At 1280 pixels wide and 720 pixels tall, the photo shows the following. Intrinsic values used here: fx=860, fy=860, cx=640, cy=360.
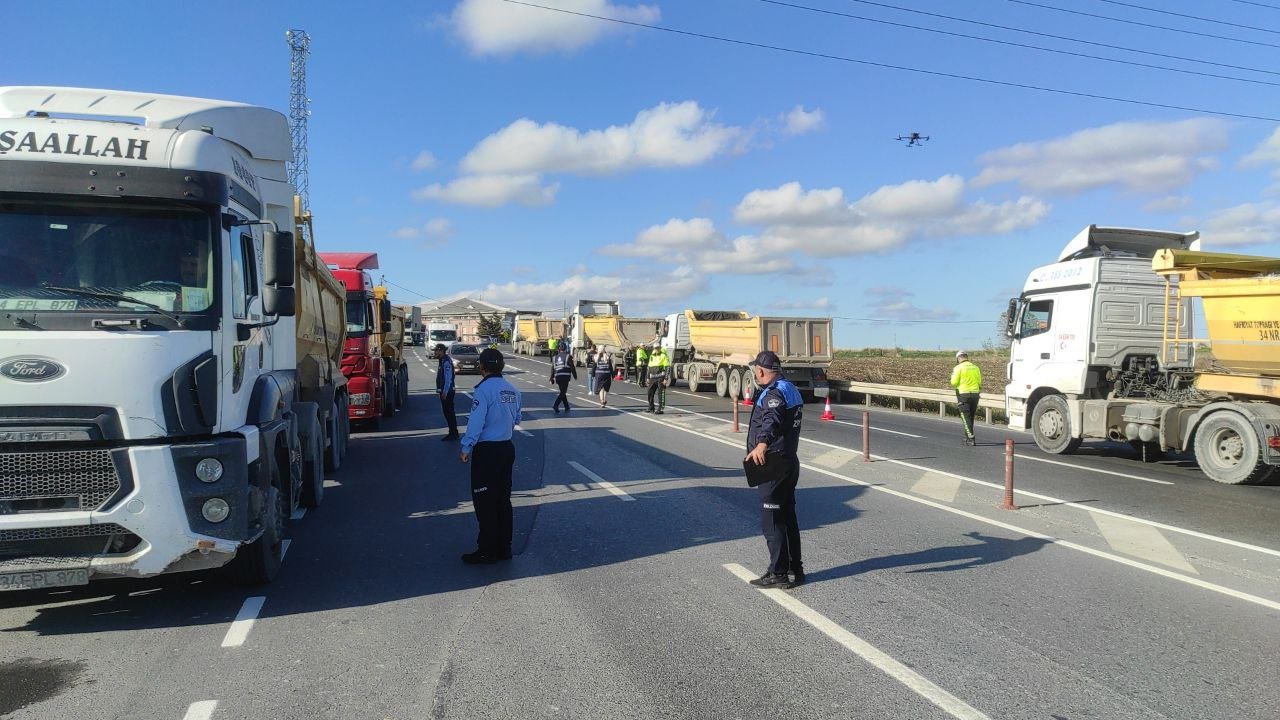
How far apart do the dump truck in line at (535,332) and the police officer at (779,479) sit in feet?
170

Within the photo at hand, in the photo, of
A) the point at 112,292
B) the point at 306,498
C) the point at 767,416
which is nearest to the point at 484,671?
the point at 767,416

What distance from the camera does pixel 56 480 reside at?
484 cm

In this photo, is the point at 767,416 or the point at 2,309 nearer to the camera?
the point at 2,309

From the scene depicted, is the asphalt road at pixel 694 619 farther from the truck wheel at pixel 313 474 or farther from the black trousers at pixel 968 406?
the black trousers at pixel 968 406

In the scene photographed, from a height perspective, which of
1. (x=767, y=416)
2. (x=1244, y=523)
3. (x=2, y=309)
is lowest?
(x=1244, y=523)

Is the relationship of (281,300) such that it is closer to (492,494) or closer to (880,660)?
(492,494)

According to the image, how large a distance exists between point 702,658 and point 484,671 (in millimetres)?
1188

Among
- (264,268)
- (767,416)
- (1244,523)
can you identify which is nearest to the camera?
(264,268)

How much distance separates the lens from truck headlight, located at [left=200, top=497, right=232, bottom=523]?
5.14m

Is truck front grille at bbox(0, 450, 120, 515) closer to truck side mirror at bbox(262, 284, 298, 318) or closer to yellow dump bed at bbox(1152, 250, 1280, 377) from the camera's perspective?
truck side mirror at bbox(262, 284, 298, 318)

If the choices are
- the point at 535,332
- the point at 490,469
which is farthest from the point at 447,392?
the point at 535,332

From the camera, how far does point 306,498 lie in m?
9.25

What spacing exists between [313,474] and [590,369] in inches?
742

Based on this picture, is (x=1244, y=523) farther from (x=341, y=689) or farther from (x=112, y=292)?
(x=112, y=292)
